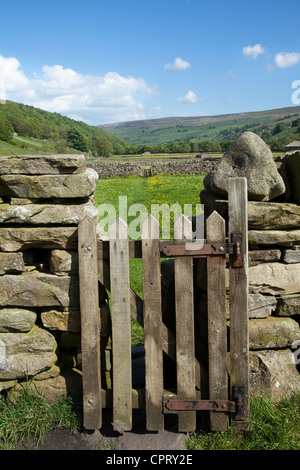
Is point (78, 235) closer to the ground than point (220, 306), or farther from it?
farther from it

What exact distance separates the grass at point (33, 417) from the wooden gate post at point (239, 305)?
1486 millimetres

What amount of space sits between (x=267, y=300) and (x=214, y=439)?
1335 millimetres

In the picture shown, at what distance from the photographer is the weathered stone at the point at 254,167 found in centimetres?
372

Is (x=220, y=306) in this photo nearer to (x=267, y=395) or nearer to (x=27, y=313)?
(x=267, y=395)

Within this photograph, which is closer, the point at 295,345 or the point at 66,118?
the point at 295,345

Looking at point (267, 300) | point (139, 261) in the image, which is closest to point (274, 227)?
point (267, 300)

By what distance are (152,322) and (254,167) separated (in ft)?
5.67

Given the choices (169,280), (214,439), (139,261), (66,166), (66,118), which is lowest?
(214,439)

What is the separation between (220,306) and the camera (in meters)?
3.36

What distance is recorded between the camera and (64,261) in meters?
3.55

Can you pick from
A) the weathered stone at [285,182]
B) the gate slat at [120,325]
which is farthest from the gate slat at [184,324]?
the weathered stone at [285,182]

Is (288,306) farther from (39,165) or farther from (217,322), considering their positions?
(39,165)

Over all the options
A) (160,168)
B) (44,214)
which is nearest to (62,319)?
(44,214)

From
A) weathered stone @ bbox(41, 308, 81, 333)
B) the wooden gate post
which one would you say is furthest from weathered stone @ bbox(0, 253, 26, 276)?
the wooden gate post
